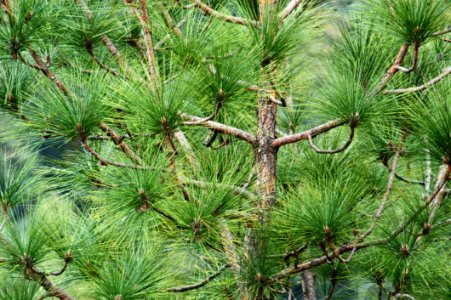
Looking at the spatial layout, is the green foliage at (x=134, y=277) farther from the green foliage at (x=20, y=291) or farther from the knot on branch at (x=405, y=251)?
the knot on branch at (x=405, y=251)

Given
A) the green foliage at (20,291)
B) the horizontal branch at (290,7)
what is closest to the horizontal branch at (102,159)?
the green foliage at (20,291)

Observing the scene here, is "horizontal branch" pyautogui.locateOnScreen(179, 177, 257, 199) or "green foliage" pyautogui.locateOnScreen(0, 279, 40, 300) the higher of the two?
"horizontal branch" pyautogui.locateOnScreen(179, 177, 257, 199)

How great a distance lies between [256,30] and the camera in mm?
1415

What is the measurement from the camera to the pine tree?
4.39 feet

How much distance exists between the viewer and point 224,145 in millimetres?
1621

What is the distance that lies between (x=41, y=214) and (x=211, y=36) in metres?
0.40

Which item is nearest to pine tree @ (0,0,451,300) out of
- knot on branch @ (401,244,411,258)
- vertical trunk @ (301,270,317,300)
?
knot on branch @ (401,244,411,258)

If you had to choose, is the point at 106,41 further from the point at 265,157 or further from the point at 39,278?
the point at 39,278

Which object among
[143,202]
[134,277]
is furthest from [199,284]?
[143,202]

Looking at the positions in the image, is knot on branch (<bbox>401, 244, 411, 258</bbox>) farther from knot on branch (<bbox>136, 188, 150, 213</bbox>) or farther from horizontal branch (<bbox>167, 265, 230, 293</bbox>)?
knot on branch (<bbox>136, 188, 150, 213</bbox>)

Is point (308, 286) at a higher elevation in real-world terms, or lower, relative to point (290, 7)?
lower

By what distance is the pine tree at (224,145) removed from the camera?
1.34m

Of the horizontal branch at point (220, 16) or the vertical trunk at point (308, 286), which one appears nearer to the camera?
the horizontal branch at point (220, 16)

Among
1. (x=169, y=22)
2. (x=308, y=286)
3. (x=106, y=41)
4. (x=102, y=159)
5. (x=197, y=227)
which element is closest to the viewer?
(x=197, y=227)
